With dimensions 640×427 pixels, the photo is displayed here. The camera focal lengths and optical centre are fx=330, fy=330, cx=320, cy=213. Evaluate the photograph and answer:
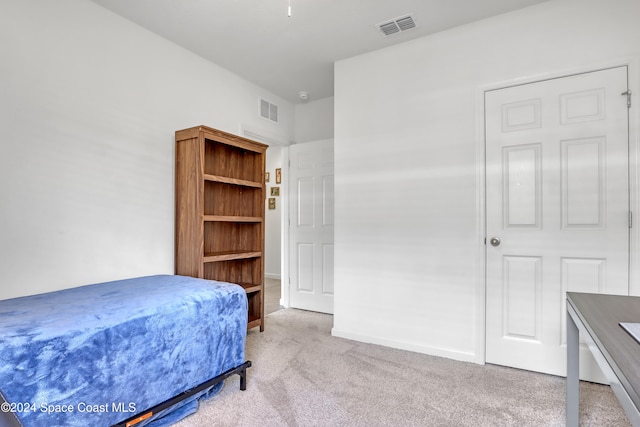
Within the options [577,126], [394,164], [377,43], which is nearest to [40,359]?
[394,164]

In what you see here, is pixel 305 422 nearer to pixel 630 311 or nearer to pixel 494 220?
pixel 630 311

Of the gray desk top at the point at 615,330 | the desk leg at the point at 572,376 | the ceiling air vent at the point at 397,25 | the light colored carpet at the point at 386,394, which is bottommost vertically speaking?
the light colored carpet at the point at 386,394

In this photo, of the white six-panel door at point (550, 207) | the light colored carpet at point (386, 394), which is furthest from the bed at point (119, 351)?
the white six-panel door at point (550, 207)

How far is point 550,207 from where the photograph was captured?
7.49ft

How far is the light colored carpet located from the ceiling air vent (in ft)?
8.41

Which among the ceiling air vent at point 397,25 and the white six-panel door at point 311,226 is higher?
the ceiling air vent at point 397,25

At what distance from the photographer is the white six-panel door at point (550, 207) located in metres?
2.12

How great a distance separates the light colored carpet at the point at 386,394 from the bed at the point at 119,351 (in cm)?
21

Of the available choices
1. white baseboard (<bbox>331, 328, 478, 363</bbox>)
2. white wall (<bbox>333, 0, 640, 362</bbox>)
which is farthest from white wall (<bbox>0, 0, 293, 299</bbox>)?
white baseboard (<bbox>331, 328, 478, 363</bbox>)

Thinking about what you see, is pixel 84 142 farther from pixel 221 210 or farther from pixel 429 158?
pixel 429 158

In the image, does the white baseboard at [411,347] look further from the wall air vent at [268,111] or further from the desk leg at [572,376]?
the wall air vent at [268,111]

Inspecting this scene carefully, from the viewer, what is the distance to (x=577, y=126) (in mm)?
2211

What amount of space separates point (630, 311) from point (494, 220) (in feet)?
3.99

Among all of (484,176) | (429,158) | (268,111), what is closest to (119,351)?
(429,158)
